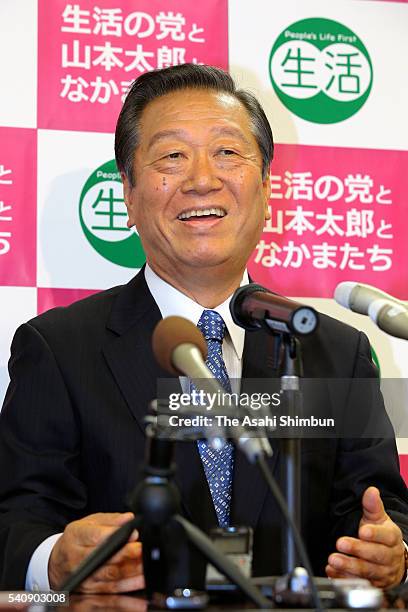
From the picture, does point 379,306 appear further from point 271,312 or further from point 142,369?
point 142,369

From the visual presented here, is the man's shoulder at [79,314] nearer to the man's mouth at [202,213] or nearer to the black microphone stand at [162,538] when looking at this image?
the man's mouth at [202,213]

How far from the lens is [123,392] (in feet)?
6.93

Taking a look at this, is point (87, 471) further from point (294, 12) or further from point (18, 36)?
point (294, 12)

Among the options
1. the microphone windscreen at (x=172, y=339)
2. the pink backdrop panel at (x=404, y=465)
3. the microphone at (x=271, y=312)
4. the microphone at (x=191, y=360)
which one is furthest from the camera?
the pink backdrop panel at (x=404, y=465)

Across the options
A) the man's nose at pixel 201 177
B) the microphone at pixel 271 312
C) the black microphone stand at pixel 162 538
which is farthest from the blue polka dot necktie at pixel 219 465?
the black microphone stand at pixel 162 538

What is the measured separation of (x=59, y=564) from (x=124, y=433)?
0.43 metres

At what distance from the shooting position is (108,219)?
8.50 feet

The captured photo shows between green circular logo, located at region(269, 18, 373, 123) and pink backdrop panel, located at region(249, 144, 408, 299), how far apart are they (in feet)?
0.37

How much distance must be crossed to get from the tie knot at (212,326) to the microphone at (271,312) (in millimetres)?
617

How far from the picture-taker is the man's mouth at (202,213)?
2225 mm

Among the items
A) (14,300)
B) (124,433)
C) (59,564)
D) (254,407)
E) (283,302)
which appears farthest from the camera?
(14,300)

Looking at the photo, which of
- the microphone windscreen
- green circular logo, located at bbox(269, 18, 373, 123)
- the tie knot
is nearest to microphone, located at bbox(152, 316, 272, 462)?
the microphone windscreen

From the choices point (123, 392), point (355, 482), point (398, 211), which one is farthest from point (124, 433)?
point (398, 211)

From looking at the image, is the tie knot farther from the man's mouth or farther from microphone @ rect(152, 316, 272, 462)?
microphone @ rect(152, 316, 272, 462)
